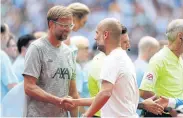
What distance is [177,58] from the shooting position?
842 cm

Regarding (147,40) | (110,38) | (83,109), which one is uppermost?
(110,38)

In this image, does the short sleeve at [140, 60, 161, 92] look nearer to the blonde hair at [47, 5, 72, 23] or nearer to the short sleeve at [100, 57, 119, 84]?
the blonde hair at [47, 5, 72, 23]

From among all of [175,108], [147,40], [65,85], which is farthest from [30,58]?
[147,40]

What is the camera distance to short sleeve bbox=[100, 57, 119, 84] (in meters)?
6.83

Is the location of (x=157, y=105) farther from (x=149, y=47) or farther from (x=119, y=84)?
(x=149, y=47)

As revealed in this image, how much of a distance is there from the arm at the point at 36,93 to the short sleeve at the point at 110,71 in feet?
2.98

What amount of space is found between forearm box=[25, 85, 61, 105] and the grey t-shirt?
0.11 m

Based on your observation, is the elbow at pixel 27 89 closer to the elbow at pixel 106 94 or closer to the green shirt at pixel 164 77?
the elbow at pixel 106 94

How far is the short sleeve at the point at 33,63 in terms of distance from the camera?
24.9 feet

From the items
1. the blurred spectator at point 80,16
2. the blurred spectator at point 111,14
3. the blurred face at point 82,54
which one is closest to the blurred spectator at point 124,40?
the blurred spectator at point 80,16

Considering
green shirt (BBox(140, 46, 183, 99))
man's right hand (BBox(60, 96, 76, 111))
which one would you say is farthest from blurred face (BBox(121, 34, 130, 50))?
man's right hand (BBox(60, 96, 76, 111))

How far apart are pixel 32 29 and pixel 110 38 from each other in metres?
8.82

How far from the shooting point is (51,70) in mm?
7680

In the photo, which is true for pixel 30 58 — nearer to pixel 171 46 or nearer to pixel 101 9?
pixel 171 46
